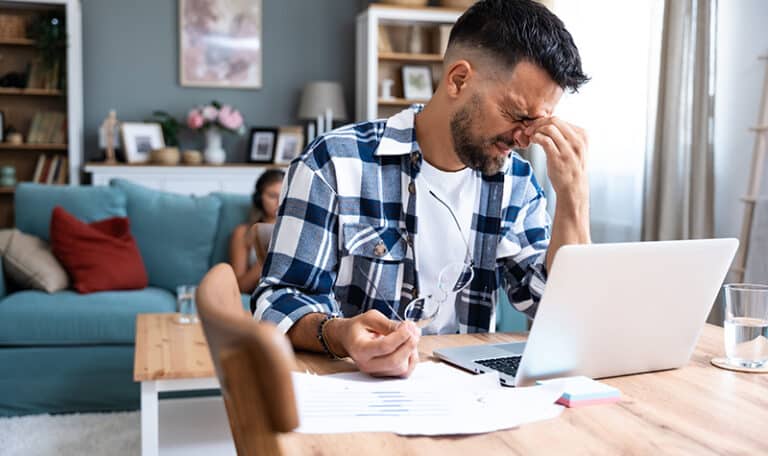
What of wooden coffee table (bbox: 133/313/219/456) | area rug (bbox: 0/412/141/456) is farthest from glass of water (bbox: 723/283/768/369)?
area rug (bbox: 0/412/141/456)

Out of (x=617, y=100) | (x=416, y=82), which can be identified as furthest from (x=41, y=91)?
(x=617, y=100)

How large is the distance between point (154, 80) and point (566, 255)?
509cm

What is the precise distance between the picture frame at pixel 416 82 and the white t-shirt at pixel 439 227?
13.0ft

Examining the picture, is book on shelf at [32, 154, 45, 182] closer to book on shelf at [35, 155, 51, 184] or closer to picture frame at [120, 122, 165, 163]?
book on shelf at [35, 155, 51, 184]

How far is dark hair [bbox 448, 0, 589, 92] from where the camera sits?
1.37 m

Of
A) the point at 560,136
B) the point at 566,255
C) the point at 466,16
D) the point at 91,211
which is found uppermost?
the point at 466,16

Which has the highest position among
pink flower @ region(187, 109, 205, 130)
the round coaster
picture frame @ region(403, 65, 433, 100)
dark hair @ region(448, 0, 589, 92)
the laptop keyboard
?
picture frame @ region(403, 65, 433, 100)

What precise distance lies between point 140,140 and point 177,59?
0.72 metres

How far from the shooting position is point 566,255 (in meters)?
0.95

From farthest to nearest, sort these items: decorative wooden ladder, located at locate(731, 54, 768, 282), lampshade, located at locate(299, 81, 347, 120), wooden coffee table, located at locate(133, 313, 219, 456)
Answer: lampshade, located at locate(299, 81, 347, 120)
decorative wooden ladder, located at locate(731, 54, 768, 282)
wooden coffee table, located at locate(133, 313, 219, 456)

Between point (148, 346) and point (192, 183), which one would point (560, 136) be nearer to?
point (148, 346)

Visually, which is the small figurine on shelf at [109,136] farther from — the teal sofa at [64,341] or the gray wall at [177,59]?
the teal sofa at [64,341]

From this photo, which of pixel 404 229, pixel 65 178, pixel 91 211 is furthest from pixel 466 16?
pixel 65 178

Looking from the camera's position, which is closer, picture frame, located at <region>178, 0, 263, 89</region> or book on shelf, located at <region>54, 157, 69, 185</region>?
book on shelf, located at <region>54, 157, 69, 185</region>
